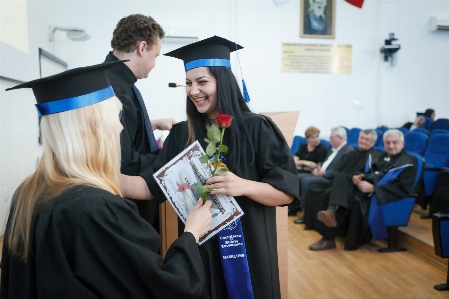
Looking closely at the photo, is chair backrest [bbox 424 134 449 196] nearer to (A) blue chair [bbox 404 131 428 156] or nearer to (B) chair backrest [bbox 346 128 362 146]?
(A) blue chair [bbox 404 131 428 156]

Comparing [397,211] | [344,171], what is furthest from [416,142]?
[397,211]

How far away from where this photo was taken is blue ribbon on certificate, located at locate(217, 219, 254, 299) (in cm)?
147

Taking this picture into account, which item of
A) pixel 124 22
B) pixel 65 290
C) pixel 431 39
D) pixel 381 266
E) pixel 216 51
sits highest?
pixel 431 39

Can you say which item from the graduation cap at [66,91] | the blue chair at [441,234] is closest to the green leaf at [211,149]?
the graduation cap at [66,91]

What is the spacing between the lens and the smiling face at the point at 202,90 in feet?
5.08

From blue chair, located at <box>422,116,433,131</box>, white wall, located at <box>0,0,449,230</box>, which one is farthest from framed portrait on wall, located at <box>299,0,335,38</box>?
blue chair, located at <box>422,116,433,131</box>

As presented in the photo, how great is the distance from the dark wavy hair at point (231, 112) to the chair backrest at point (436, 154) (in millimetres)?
4361

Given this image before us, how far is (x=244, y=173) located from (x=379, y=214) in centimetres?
320

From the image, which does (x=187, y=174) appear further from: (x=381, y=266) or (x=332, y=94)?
(x=332, y=94)

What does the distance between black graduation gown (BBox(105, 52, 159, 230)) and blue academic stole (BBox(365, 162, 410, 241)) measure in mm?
2920

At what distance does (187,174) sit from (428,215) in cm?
454

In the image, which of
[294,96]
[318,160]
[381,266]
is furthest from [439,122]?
[381,266]

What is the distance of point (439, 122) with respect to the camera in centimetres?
805

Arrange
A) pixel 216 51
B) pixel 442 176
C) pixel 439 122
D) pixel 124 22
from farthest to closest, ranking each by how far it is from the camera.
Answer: pixel 439 122 < pixel 442 176 < pixel 124 22 < pixel 216 51
